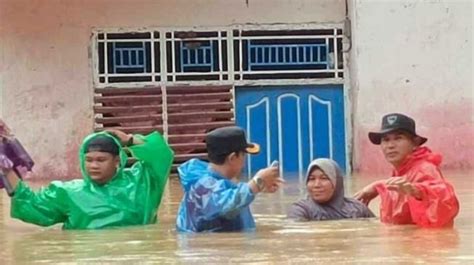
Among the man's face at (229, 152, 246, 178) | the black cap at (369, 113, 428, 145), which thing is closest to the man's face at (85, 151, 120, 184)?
the man's face at (229, 152, 246, 178)

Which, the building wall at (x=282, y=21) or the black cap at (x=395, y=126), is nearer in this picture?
the black cap at (x=395, y=126)

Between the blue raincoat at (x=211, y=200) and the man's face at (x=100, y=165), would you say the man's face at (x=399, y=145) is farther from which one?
the man's face at (x=100, y=165)

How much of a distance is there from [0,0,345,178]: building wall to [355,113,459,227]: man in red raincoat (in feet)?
36.4

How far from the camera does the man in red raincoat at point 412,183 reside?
7.41 m

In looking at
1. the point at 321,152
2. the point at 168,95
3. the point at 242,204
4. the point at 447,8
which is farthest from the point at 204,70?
the point at 242,204

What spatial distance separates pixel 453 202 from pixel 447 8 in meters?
11.1

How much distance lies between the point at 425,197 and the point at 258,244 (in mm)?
1254

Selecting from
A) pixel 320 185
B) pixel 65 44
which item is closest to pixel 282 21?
pixel 65 44

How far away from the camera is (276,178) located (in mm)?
6961

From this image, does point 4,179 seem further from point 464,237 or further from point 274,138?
point 274,138

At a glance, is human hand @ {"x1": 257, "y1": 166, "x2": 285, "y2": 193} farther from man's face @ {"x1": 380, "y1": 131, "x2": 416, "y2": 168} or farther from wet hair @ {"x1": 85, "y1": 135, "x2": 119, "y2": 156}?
wet hair @ {"x1": 85, "y1": 135, "x2": 119, "y2": 156}

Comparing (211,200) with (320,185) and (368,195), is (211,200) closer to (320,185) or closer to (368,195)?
(320,185)

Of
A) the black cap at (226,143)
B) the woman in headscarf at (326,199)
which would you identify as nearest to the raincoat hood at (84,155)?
the black cap at (226,143)

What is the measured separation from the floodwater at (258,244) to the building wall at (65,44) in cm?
996
